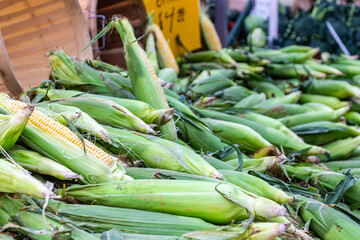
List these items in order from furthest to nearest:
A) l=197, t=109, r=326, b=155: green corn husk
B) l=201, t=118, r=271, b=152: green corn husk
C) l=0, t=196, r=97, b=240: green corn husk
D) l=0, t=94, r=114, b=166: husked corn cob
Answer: l=197, t=109, r=326, b=155: green corn husk, l=201, t=118, r=271, b=152: green corn husk, l=0, t=94, r=114, b=166: husked corn cob, l=0, t=196, r=97, b=240: green corn husk

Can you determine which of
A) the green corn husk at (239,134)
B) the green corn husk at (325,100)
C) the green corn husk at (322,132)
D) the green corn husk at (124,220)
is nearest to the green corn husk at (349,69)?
the green corn husk at (325,100)

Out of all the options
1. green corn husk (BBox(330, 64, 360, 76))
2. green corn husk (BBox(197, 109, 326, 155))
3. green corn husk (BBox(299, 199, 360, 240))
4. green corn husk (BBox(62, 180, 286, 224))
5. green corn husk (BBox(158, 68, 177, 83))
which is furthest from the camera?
green corn husk (BBox(330, 64, 360, 76))

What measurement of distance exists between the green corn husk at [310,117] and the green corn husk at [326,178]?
0.59 metres

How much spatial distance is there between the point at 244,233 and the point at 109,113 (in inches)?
24.1

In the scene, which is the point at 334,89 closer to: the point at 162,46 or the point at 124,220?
the point at 162,46

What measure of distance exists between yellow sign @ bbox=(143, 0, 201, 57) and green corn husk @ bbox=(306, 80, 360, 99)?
0.86m

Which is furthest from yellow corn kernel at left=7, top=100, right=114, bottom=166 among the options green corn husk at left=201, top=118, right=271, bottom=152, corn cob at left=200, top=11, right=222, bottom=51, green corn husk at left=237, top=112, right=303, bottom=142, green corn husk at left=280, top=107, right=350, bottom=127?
corn cob at left=200, top=11, right=222, bottom=51

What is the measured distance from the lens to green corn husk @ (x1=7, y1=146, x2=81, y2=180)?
3.16 feet

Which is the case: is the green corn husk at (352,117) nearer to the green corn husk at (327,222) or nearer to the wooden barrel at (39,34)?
the green corn husk at (327,222)

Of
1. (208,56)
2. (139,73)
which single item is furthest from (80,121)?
(208,56)

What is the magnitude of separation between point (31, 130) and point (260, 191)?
0.63 meters

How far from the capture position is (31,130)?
1.05 m

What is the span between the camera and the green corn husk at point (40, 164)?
3.16 ft

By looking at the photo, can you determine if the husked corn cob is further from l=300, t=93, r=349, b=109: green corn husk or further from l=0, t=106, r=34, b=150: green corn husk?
l=300, t=93, r=349, b=109: green corn husk
